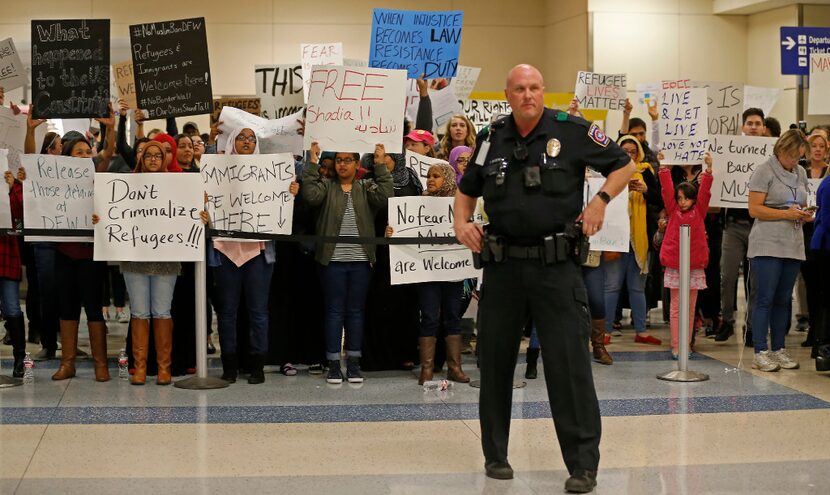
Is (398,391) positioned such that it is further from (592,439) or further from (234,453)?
(592,439)

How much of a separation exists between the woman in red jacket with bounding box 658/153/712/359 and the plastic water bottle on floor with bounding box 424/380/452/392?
7.49 feet

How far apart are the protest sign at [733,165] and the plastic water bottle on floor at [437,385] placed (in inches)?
117

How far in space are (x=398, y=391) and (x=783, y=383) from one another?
8.86 feet

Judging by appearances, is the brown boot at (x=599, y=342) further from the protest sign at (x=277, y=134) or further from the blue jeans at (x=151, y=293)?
the blue jeans at (x=151, y=293)

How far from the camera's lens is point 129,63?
32.3 ft

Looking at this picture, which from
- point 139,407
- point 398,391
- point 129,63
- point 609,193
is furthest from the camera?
point 129,63

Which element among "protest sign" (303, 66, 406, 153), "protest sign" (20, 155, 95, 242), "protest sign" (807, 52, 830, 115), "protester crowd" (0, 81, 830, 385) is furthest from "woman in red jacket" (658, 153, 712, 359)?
"protest sign" (20, 155, 95, 242)

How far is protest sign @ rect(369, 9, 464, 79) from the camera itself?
9.34 m

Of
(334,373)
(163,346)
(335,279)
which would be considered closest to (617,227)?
(335,279)

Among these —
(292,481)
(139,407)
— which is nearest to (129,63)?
(139,407)

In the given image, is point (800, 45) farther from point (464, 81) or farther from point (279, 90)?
point (279, 90)

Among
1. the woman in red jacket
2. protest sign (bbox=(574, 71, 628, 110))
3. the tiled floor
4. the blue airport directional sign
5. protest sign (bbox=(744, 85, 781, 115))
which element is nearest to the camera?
the tiled floor

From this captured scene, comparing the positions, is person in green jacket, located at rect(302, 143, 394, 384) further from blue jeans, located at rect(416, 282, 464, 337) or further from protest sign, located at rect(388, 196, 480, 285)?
blue jeans, located at rect(416, 282, 464, 337)

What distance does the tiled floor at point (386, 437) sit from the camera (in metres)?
5.21
